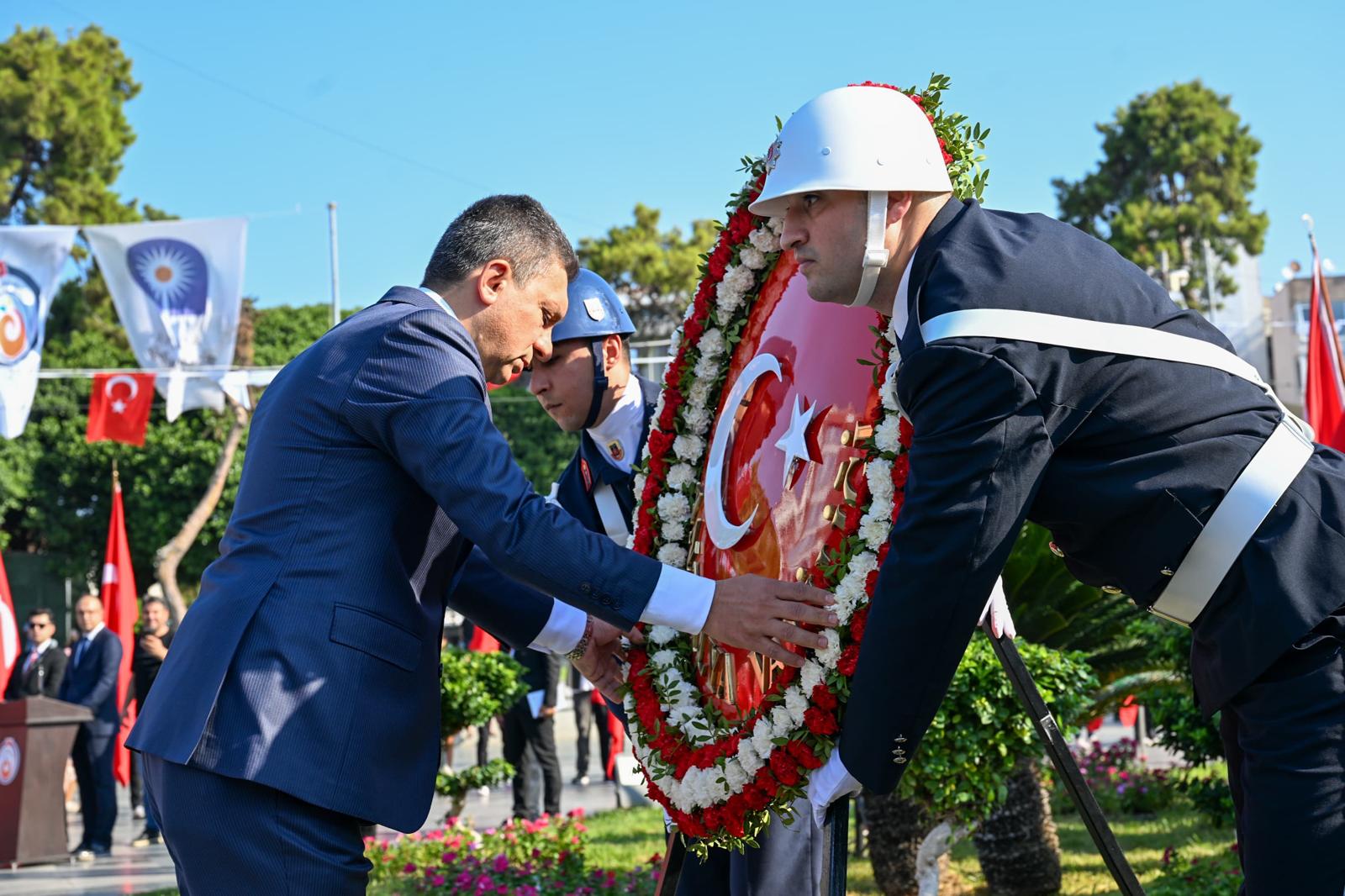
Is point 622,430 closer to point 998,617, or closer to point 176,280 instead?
point 998,617

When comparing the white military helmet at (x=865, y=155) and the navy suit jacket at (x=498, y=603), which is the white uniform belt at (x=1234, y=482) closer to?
the white military helmet at (x=865, y=155)

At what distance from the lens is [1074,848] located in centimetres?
950

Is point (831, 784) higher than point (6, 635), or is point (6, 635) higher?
point (6, 635)

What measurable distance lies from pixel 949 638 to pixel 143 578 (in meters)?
34.6

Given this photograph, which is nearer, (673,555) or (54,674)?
(673,555)

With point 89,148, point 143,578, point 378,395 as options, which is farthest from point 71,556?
point 378,395

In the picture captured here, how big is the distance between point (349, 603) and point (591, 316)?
2210 millimetres

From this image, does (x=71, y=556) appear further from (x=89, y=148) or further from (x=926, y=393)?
(x=926, y=393)

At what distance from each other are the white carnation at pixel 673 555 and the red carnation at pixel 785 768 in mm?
901

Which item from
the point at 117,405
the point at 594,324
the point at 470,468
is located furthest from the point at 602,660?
the point at 117,405

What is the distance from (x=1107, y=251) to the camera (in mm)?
2682

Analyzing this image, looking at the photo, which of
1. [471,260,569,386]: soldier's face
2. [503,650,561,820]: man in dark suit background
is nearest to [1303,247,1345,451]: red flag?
[503,650,561,820]: man in dark suit background

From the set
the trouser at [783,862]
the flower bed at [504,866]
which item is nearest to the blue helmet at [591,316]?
the trouser at [783,862]

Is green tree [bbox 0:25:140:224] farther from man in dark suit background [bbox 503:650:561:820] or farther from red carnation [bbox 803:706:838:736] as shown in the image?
red carnation [bbox 803:706:838:736]
